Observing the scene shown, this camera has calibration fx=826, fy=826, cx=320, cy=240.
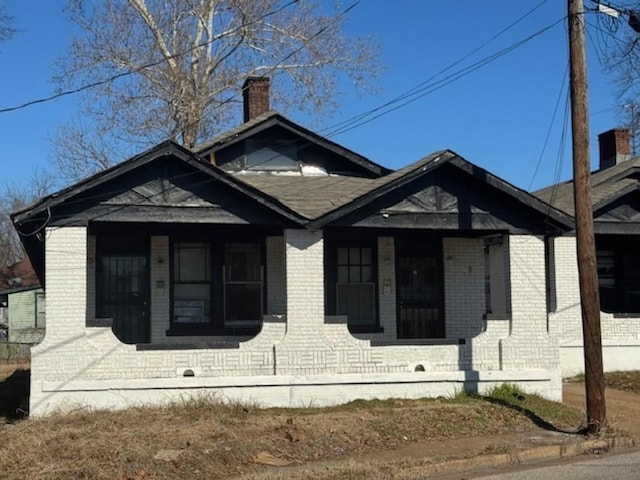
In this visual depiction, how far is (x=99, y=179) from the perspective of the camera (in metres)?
12.9

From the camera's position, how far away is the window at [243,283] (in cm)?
1628

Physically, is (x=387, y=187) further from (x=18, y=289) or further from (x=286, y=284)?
(x=18, y=289)

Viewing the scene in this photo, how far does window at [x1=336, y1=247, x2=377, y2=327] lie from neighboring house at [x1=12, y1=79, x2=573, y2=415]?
29 millimetres

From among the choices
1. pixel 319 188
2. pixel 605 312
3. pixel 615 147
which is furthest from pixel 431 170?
pixel 615 147

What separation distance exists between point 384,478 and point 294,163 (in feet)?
34.5

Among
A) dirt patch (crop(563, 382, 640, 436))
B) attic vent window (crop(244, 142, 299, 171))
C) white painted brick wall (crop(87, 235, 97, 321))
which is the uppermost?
attic vent window (crop(244, 142, 299, 171))

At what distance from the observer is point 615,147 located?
A: 987 inches

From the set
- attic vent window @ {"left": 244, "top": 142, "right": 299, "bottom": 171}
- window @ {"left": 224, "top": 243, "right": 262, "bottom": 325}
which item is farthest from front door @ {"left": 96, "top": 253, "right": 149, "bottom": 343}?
attic vent window @ {"left": 244, "top": 142, "right": 299, "bottom": 171}

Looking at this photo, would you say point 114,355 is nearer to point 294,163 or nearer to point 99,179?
point 99,179

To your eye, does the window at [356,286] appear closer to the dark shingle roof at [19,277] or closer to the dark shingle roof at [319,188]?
the dark shingle roof at [319,188]

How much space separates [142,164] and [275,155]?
6.25m

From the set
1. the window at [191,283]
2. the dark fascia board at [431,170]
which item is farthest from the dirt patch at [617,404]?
the window at [191,283]

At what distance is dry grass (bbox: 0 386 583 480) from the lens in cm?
980

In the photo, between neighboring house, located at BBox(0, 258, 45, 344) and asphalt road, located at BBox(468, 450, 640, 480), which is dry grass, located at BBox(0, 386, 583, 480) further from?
neighboring house, located at BBox(0, 258, 45, 344)
